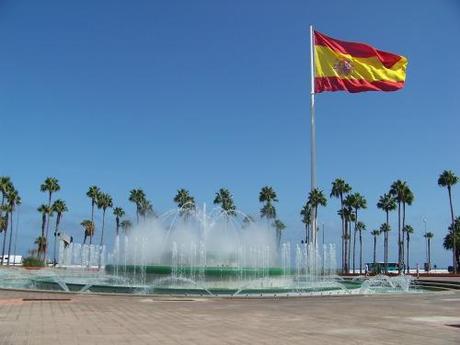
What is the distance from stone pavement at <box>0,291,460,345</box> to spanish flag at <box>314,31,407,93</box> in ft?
64.9

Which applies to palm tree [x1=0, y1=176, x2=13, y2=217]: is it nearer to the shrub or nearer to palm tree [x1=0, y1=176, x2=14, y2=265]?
palm tree [x1=0, y1=176, x2=14, y2=265]

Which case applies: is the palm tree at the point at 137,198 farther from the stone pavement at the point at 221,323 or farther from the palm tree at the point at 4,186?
the stone pavement at the point at 221,323

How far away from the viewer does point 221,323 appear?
14.3m

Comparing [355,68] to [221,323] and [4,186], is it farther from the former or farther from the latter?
[4,186]

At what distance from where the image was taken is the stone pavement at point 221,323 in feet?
37.9

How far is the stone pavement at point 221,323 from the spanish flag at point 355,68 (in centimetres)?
1978

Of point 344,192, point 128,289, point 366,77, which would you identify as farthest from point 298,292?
point 344,192

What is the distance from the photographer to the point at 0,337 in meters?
11.2

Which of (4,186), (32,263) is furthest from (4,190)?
(32,263)

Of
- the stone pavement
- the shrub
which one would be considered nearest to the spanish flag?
the stone pavement

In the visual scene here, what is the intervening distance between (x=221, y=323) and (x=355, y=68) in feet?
88.9

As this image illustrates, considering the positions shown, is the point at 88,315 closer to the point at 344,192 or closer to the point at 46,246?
the point at 344,192

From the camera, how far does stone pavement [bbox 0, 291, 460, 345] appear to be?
454 inches

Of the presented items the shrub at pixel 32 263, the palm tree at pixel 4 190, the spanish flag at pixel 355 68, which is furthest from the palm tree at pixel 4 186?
the spanish flag at pixel 355 68
